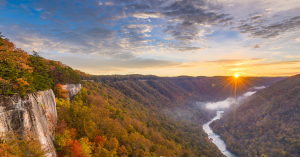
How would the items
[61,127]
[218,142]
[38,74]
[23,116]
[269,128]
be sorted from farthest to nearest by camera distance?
[218,142] → [269,128] → [61,127] → [38,74] → [23,116]

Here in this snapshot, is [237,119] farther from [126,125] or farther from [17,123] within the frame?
[17,123]

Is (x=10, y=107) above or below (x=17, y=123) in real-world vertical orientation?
above

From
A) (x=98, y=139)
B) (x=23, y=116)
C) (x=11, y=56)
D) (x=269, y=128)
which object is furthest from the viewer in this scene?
(x=269, y=128)

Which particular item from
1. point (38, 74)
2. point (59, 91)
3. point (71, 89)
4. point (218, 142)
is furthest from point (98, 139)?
point (218, 142)

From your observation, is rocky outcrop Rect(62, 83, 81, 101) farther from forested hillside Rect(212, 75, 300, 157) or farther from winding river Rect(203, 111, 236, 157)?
winding river Rect(203, 111, 236, 157)

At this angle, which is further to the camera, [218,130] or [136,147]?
[218,130]

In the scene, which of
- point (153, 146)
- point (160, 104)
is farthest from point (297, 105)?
point (153, 146)

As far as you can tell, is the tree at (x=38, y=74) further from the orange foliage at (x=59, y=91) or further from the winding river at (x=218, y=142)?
the winding river at (x=218, y=142)

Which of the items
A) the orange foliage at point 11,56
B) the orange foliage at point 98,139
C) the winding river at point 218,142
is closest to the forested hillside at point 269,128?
the winding river at point 218,142

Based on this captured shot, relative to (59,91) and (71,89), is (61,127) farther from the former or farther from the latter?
(71,89)
